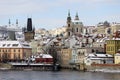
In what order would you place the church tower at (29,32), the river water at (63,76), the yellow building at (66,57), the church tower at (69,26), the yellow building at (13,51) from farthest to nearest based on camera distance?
the church tower at (69,26) < the church tower at (29,32) < the yellow building at (13,51) < the yellow building at (66,57) < the river water at (63,76)

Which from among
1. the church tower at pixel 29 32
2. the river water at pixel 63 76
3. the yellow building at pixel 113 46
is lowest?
the river water at pixel 63 76

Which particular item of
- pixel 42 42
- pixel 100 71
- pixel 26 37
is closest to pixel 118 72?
pixel 100 71

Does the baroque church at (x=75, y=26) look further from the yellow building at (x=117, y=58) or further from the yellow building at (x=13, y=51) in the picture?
the yellow building at (x=117, y=58)

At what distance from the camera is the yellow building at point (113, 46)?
74.2 meters

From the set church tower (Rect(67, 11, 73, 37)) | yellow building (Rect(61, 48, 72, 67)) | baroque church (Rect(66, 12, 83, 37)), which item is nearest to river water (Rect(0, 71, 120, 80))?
yellow building (Rect(61, 48, 72, 67))

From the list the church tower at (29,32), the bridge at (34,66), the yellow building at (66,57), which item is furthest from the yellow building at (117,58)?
the church tower at (29,32)

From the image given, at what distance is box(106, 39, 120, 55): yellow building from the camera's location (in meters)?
74.2

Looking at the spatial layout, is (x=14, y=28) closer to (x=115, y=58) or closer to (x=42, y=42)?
(x=42, y=42)

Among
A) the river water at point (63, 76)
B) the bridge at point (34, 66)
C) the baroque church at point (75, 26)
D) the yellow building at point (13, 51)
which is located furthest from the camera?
the baroque church at point (75, 26)

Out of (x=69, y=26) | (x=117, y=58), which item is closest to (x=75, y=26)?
(x=69, y=26)

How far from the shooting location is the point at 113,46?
74500mm

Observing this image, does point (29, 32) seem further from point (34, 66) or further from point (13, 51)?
point (34, 66)

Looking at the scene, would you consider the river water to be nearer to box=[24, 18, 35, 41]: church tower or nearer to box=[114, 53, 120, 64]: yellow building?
box=[114, 53, 120, 64]: yellow building

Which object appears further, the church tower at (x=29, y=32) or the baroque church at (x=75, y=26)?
the baroque church at (x=75, y=26)
